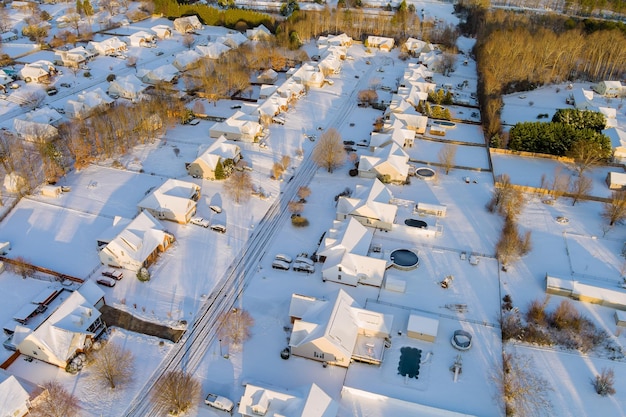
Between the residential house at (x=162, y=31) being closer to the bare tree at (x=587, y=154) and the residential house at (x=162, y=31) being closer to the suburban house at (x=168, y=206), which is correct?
the suburban house at (x=168, y=206)

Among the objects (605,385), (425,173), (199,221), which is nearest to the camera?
(605,385)

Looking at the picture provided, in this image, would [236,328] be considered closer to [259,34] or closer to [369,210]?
[369,210]

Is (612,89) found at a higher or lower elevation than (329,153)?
higher

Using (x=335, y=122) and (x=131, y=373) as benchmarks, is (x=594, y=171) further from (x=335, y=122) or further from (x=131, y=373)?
(x=131, y=373)

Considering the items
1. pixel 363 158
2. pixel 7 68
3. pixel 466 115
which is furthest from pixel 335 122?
pixel 7 68

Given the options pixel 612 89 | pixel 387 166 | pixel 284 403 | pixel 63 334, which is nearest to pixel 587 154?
pixel 387 166

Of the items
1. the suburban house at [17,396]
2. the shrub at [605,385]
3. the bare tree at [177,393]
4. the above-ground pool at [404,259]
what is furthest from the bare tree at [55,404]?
the shrub at [605,385]
